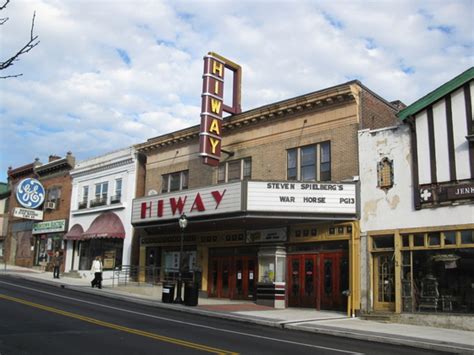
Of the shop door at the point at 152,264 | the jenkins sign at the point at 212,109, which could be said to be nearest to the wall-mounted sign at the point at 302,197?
the jenkins sign at the point at 212,109

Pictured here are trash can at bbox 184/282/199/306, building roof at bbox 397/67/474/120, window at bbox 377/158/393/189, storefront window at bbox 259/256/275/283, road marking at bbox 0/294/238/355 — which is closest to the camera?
road marking at bbox 0/294/238/355

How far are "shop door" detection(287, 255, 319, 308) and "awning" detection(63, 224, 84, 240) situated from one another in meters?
17.9

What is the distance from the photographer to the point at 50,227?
39375mm

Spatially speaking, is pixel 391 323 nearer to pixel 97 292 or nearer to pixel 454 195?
pixel 454 195

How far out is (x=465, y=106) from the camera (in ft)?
60.1

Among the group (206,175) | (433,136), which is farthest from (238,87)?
(433,136)

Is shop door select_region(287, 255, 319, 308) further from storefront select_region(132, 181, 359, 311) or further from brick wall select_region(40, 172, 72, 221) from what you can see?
brick wall select_region(40, 172, 72, 221)

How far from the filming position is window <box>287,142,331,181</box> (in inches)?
888

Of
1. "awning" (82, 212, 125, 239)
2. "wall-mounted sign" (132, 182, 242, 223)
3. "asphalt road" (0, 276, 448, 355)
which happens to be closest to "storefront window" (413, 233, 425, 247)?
"asphalt road" (0, 276, 448, 355)

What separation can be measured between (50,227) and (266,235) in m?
21.9

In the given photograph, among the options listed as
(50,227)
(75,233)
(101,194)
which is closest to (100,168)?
(101,194)

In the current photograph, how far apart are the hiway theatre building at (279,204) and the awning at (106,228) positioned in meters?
4.89

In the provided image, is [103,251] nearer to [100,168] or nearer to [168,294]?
[100,168]

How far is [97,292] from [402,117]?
54.0 feet
